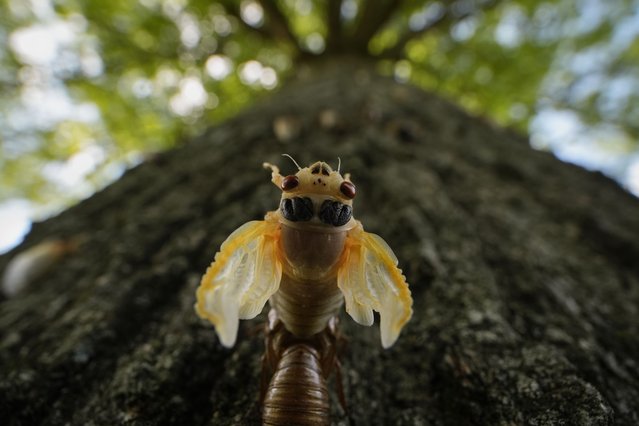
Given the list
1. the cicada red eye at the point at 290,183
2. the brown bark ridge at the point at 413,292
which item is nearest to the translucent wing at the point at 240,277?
the cicada red eye at the point at 290,183

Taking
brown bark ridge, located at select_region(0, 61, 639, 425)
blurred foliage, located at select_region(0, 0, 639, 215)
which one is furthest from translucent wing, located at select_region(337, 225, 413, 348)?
blurred foliage, located at select_region(0, 0, 639, 215)

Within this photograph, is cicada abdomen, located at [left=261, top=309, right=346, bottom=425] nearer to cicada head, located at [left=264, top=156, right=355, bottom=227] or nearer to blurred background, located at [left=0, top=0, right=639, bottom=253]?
cicada head, located at [left=264, top=156, right=355, bottom=227]

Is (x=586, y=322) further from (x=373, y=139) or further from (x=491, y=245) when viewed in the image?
(x=373, y=139)

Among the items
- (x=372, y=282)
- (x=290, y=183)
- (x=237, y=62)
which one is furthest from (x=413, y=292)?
(x=237, y=62)

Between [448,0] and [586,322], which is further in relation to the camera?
[448,0]

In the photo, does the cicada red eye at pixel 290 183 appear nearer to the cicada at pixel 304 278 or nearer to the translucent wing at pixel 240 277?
the cicada at pixel 304 278

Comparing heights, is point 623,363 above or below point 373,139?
below

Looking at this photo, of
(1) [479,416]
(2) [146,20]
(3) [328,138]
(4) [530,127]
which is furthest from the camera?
(4) [530,127]

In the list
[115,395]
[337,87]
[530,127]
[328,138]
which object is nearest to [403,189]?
[328,138]
